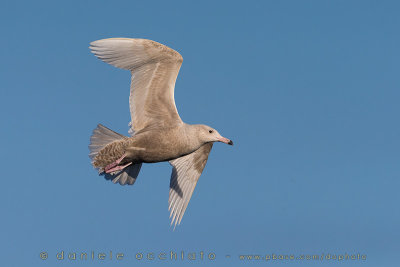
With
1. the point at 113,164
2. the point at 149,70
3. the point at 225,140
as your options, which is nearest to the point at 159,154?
the point at 113,164

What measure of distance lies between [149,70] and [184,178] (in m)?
3.45

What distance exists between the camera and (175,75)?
1566 cm

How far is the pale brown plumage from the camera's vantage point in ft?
50.9

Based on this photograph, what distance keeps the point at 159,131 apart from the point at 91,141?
185 centimetres

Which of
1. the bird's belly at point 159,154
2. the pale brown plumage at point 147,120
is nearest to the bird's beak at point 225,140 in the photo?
the pale brown plumage at point 147,120

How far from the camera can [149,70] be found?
15648 mm

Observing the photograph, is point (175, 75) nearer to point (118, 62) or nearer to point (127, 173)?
point (118, 62)

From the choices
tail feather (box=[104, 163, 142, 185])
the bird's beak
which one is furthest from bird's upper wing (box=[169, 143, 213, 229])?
the bird's beak

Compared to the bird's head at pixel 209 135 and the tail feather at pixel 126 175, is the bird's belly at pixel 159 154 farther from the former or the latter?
the tail feather at pixel 126 175

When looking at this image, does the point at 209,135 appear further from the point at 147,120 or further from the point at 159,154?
the point at 147,120

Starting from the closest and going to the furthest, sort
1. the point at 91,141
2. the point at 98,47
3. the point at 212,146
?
1. the point at 98,47
2. the point at 91,141
3. the point at 212,146

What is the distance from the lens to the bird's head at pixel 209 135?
619 inches

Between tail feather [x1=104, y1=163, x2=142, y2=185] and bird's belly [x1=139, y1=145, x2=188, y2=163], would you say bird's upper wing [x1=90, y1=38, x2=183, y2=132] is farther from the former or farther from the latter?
tail feather [x1=104, y1=163, x2=142, y2=185]

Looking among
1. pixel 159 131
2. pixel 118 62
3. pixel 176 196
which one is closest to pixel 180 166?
pixel 176 196
